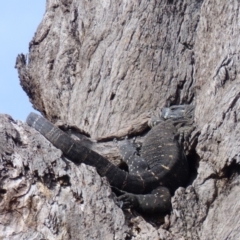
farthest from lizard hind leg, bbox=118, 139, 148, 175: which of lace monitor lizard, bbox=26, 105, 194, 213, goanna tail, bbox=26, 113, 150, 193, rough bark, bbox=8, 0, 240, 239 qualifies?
goanna tail, bbox=26, 113, 150, 193

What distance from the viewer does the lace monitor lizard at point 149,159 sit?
7496 millimetres

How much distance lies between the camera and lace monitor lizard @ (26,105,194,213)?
750cm

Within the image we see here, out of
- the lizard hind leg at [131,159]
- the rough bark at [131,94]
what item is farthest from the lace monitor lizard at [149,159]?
the rough bark at [131,94]

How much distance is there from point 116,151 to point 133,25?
1.98 m

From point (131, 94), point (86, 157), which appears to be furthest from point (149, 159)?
point (86, 157)

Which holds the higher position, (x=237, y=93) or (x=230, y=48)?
(x=230, y=48)

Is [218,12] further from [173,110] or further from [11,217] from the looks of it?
[11,217]

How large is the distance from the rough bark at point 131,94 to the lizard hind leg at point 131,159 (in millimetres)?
180

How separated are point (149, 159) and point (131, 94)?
1036 mm

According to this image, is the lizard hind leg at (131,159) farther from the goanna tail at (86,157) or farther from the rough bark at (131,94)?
the goanna tail at (86,157)

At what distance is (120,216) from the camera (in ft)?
21.2

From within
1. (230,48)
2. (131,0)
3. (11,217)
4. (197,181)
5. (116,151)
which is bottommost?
(11,217)

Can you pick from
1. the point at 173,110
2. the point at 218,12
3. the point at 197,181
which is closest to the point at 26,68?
the point at 173,110

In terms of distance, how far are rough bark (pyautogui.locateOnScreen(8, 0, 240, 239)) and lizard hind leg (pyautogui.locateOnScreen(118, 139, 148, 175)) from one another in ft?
0.59
